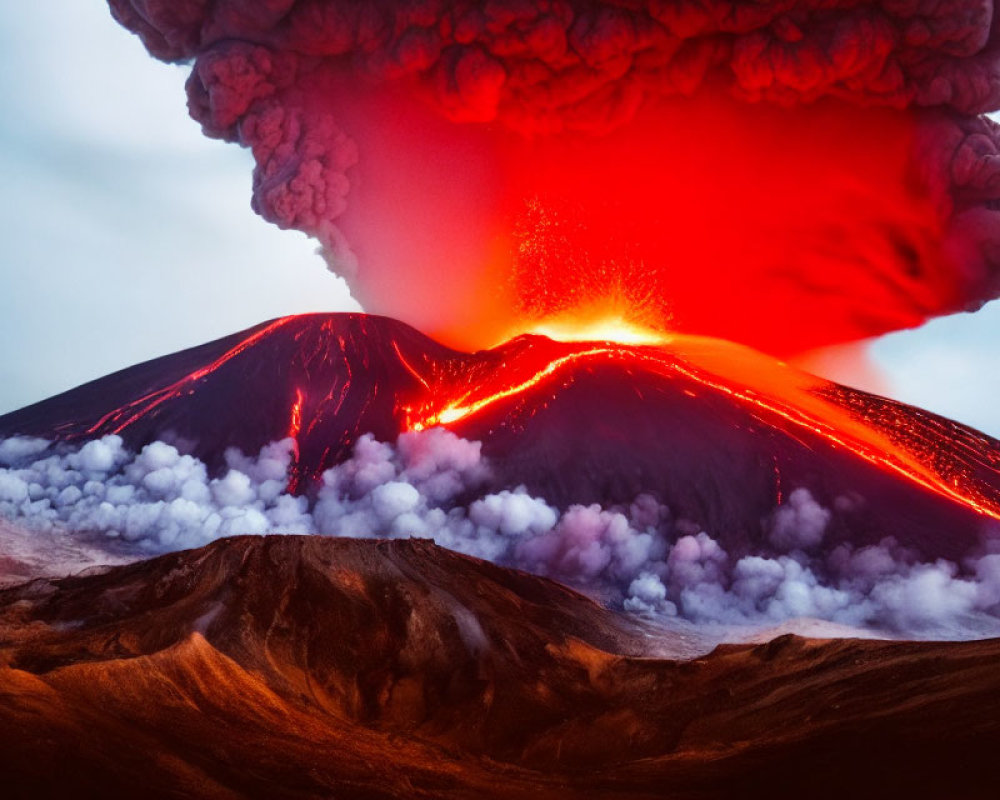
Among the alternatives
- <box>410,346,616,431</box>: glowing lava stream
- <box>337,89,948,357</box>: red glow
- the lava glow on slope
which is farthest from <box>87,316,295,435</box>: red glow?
<box>337,89,948,357</box>: red glow

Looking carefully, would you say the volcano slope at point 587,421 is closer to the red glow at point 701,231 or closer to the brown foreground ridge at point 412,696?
the red glow at point 701,231

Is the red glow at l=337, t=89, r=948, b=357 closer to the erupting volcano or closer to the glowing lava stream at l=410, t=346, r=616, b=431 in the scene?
the erupting volcano

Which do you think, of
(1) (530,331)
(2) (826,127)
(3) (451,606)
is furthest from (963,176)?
(3) (451,606)

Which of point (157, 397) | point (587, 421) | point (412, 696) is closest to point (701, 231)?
point (587, 421)

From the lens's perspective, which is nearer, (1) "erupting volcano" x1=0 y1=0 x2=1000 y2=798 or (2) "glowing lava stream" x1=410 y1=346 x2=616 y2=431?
(1) "erupting volcano" x1=0 y1=0 x2=1000 y2=798

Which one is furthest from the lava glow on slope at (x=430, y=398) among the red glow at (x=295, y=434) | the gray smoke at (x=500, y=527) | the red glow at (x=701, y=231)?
the red glow at (x=701, y=231)

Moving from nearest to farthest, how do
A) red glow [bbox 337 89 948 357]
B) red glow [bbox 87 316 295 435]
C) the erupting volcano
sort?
the erupting volcano
red glow [bbox 87 316 295 435]
red glow [bbox 337 89 948 357]

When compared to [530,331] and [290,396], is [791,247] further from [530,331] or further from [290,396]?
[290,396]
